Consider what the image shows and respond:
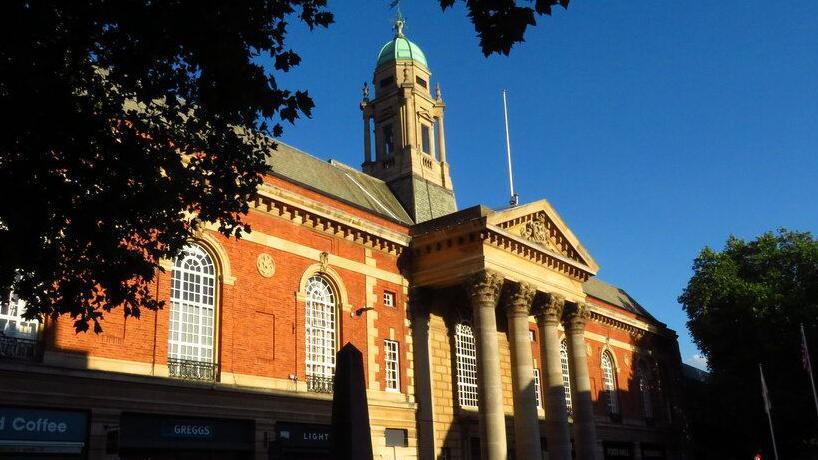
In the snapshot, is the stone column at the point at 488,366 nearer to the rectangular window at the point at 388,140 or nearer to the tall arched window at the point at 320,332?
the tall arched window at the point at 320,332

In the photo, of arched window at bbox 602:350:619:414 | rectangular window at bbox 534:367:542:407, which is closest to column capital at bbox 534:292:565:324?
rectangular window at bbox 534:367:542:407

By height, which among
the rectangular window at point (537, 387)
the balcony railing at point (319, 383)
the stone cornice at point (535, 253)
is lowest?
the balcony railing at point (319, 383)

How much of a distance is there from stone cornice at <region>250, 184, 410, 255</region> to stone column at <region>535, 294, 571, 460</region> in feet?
24.0

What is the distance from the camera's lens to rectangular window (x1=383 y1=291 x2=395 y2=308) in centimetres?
3067

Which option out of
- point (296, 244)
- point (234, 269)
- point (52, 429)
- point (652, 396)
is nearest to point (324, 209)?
point (296, 244)

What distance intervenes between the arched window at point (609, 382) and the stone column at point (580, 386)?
391 inches

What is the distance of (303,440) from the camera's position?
25.5 m

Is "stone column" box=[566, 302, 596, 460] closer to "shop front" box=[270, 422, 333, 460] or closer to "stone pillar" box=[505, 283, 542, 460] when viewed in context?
"stone pillar" box=[505, 283, 542, 460]

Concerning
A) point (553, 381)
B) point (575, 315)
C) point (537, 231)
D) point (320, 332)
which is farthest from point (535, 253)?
point (320, 332)

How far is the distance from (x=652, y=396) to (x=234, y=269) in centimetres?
3439

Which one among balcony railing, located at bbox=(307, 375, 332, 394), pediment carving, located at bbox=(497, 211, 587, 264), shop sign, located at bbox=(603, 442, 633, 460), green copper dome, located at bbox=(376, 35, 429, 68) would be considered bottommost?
shop sign, located at bbox=(603, 442, 633, 460)

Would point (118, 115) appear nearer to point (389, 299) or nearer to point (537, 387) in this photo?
point (389, 299)

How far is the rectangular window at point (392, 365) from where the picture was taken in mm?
29625

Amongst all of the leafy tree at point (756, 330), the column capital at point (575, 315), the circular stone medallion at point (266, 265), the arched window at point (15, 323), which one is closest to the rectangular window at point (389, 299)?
the circular stone medallion at point (266, 265)
